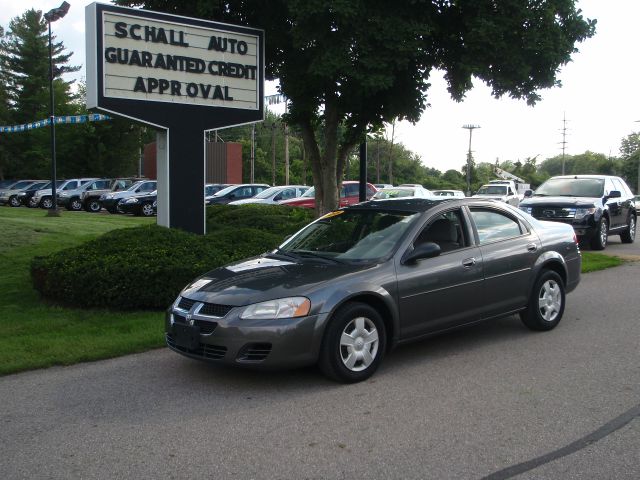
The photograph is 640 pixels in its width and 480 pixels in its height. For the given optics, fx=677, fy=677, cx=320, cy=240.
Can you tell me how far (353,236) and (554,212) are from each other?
10840 millimetres

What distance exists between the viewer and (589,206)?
1583 centimetres

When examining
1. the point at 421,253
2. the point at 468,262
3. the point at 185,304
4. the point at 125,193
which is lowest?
the point at 185,304

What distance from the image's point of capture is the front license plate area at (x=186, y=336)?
18.1 feet

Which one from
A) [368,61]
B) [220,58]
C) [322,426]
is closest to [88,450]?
[322,426]

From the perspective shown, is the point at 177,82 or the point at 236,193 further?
the point at 236,193

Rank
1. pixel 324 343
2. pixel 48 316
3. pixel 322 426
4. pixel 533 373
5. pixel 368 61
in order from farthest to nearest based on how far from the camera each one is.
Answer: pixel 368 61
pixel 48 316
pixel 533 373
pixel 324 343
pixel 322 426

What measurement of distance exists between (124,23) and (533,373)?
26.0 feet

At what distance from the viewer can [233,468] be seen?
4.02 meters

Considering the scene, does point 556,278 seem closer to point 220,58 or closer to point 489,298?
point 489,298

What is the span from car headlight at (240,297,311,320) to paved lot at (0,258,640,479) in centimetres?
63

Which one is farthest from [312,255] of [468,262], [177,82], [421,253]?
[177,82]

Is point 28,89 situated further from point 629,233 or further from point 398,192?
point 629,233

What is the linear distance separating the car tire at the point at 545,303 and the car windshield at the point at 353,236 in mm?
1796

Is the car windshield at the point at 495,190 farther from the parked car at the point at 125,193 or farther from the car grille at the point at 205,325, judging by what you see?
the car grille at the point at 205,325
